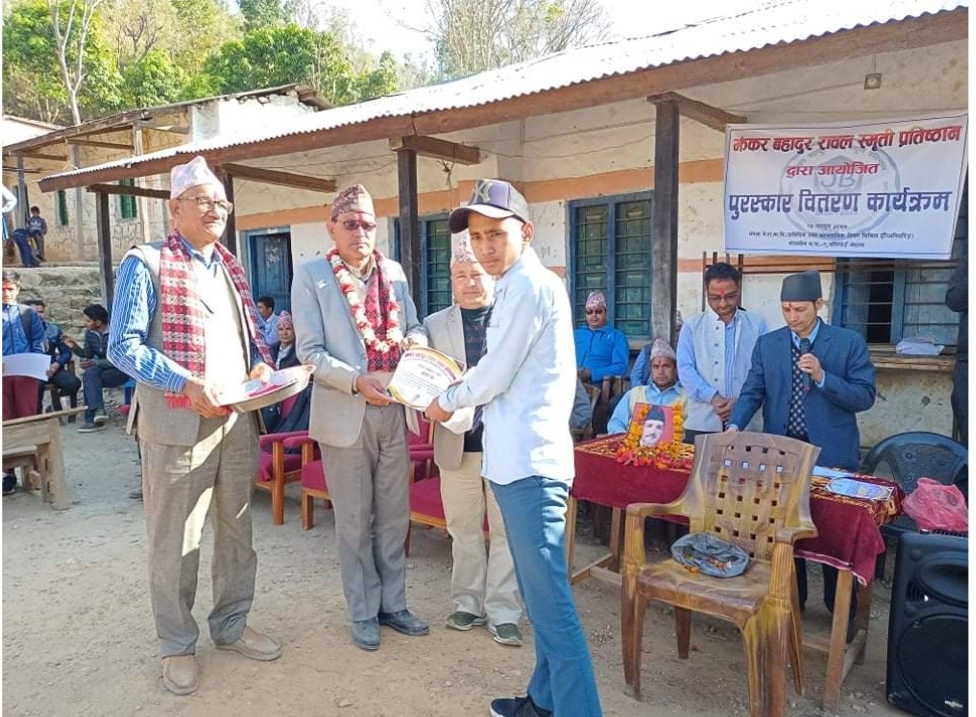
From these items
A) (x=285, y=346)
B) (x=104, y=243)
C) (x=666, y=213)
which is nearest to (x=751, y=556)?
(x=666, y=213)

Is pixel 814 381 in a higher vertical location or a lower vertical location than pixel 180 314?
lower

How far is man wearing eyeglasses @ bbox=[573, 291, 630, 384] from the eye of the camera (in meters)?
6.16

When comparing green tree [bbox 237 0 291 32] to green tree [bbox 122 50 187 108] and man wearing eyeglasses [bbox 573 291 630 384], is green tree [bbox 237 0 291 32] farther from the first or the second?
man wearing eyeglasses [bbox 573 291 630 384]

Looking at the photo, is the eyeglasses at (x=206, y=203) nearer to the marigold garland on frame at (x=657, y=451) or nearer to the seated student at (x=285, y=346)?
the marigold garland on frame at (x=657, y=451)

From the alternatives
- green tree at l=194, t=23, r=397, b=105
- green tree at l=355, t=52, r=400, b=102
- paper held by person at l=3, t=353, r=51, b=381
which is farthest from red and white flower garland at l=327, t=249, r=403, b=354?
green tree at l=355, t=52, r=400, b=102

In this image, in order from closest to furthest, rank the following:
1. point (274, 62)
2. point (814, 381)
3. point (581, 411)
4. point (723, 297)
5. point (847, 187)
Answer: point (814, 381) < point (581, 411) < point (723, 297) < point (847, 187) < point (274, 62)

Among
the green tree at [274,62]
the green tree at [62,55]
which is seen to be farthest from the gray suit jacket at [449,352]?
the green tree at [62,55]

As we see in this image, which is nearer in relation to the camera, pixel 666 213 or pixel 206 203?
pixel 206 203

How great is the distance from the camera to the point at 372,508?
3307 mm

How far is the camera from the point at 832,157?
16.9ft

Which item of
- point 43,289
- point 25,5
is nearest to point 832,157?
point 43,289

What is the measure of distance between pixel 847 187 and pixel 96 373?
8.66m

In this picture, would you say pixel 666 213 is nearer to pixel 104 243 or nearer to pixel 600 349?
pixel 600 349

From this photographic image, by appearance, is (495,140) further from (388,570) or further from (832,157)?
(388,570)
